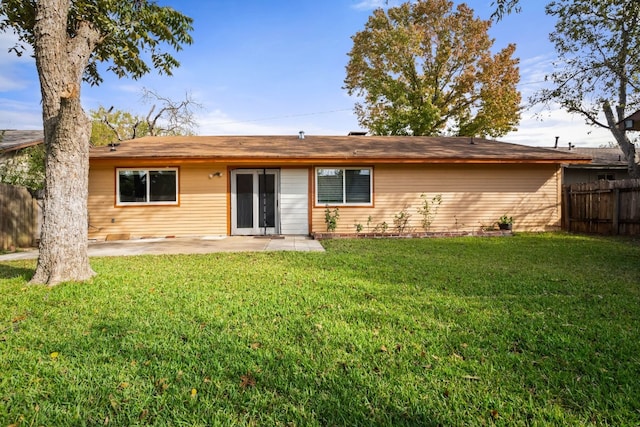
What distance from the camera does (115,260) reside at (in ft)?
21.5

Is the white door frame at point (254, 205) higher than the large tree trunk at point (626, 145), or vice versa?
the large tree trunk at point (626, 145)

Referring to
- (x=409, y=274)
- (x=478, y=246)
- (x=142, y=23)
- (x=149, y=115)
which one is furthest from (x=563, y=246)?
(x=149, y=115)

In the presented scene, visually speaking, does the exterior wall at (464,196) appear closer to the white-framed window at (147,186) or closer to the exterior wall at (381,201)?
the exterior wall at (381,201)

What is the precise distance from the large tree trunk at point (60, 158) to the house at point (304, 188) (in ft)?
16.9

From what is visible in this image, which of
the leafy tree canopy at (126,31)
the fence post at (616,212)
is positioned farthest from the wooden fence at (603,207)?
the leafy tree canopy at (126,31)

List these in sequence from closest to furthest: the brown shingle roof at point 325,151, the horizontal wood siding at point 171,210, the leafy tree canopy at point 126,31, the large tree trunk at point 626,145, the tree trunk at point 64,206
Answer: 1. the tree trunk at point 64,206
2. the leafy tree canopy at point 126,31
3. the brown shingle roof at point 325,151
4. the horizontal wood siding at point 171,210
5. the large tree trunk at point 626,145

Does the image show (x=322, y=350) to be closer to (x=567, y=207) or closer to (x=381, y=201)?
(x=381, y=201)

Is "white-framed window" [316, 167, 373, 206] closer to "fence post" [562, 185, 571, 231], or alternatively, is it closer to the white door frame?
the white door frame

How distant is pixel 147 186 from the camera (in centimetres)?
1066

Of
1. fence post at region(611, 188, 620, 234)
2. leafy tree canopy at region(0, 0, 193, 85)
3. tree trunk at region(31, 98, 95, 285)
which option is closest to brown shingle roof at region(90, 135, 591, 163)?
fence post at region(611, 188, 620, 234)

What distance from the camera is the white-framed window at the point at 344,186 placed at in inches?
430

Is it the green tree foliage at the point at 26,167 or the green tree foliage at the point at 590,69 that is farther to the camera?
the green tree foliage at the point at 26,167

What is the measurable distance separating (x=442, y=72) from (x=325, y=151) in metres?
14.9

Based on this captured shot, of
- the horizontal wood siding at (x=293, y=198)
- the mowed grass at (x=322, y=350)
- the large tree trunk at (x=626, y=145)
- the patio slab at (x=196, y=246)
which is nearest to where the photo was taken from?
the mowed grass at (x=322, y=350)
